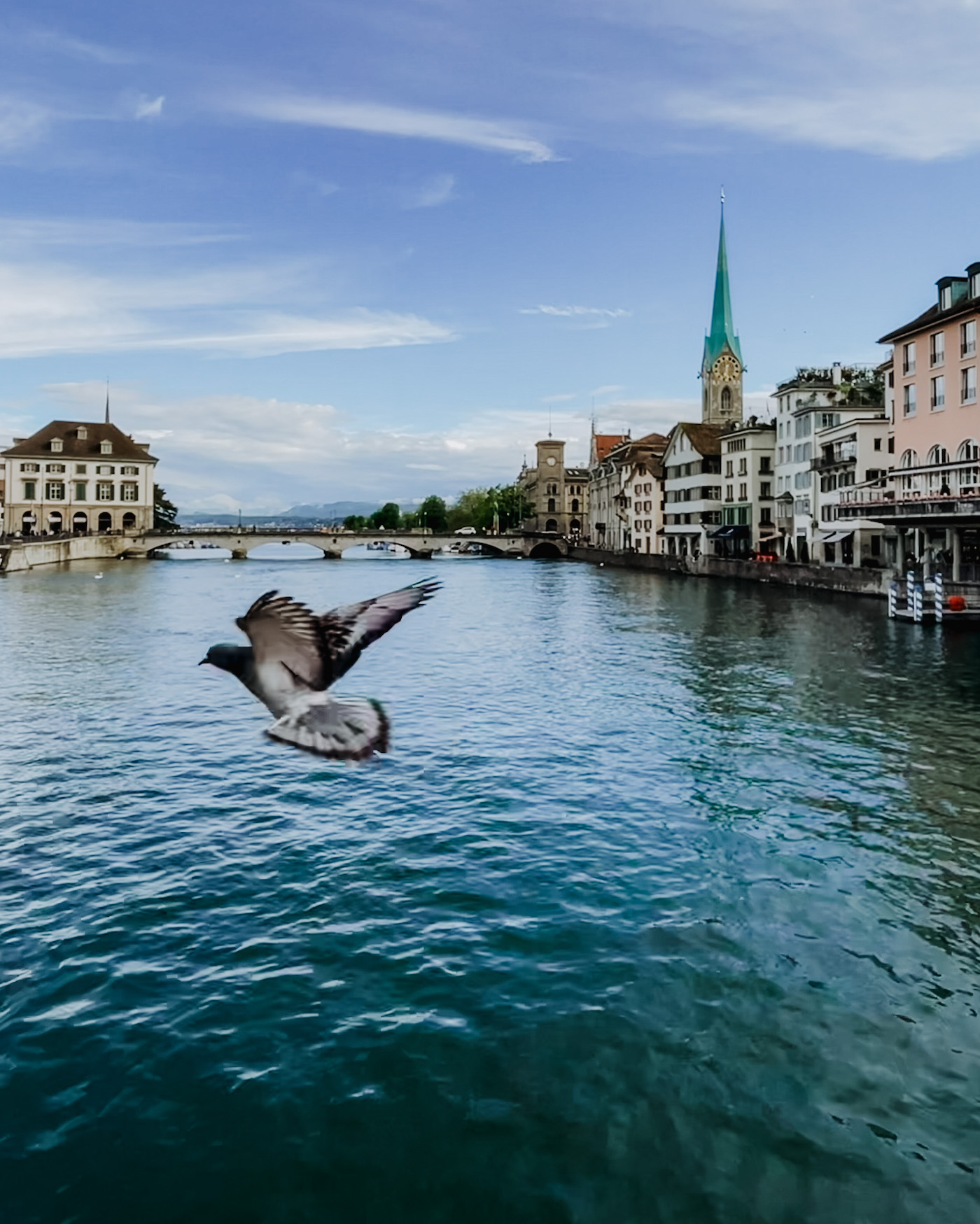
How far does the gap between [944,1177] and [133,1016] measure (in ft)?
25.4

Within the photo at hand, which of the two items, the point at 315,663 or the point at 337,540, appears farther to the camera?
the point at 337,540

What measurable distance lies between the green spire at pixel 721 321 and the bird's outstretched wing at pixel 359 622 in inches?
5817

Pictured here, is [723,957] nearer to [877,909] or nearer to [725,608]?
[877,909]

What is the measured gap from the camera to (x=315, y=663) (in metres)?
4.84

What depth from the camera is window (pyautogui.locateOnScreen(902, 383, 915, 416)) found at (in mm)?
61956

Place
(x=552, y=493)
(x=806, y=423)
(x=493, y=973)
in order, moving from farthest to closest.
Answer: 1. (x=552, y=493)
2. (x=806, y=423)
3. (x=493, y=973)

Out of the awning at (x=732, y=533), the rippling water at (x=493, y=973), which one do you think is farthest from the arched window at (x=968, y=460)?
the awning at (x=732, y=533)

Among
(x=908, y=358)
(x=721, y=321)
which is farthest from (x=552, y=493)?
(x=908, y=358)

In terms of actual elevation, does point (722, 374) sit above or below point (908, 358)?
above

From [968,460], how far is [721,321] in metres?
99.2

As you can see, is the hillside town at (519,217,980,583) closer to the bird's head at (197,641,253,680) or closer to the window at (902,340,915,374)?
the window at (902,340,915,374)

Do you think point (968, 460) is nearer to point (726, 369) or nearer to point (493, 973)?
point (493, 973)

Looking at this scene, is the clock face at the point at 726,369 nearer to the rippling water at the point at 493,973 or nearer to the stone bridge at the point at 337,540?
the stone bridge at the point at 337,540

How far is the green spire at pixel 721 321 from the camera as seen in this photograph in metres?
146
